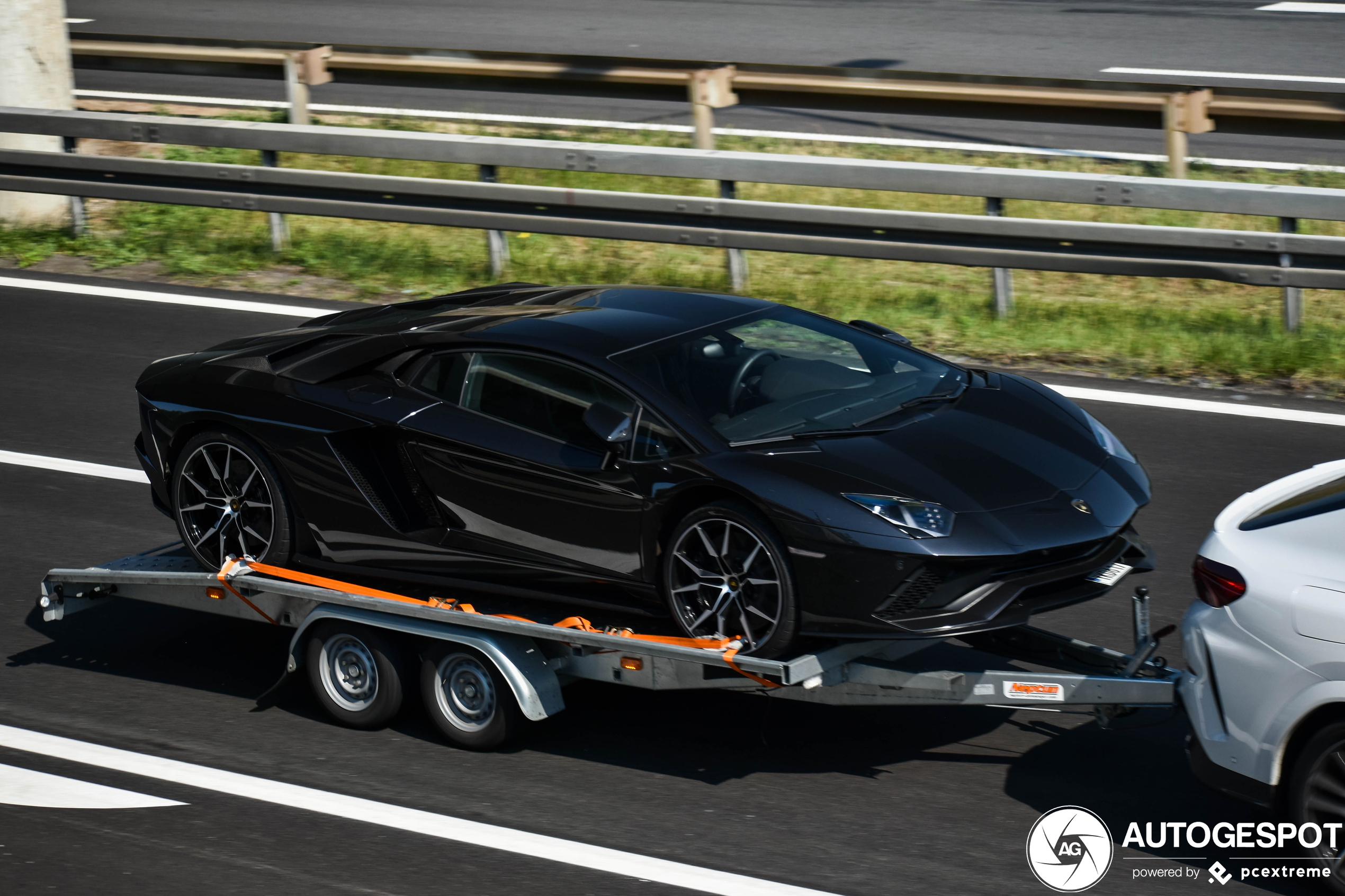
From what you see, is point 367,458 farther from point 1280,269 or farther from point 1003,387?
point 1280,269

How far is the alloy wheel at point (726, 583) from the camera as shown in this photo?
5398 millimetres

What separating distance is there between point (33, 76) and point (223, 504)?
27.4ft

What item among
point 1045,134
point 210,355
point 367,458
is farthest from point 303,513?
point 1045,134

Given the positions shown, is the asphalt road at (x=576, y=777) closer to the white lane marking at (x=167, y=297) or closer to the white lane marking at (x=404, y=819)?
the white lane marking at (x=404, y=819)

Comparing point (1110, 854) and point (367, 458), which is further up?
point (367, 458)

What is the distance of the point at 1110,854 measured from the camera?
16.4 feet

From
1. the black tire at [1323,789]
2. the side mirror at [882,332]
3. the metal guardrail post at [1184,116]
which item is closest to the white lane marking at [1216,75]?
the metal guardrail post at [1184,116]

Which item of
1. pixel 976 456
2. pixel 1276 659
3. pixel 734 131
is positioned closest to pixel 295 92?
pixel 734 131

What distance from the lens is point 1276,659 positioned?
14.8 feet

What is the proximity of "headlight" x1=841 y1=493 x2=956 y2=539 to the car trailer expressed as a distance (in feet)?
1.38

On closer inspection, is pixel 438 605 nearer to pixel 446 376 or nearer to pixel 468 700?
pixel 468 700

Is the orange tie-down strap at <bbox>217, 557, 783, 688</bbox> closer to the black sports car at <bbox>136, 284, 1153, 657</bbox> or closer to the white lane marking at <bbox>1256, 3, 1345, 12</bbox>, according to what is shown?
the black sports car at <bbox>136, 284, 1153, 657</bbox>

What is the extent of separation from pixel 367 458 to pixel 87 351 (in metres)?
5.48

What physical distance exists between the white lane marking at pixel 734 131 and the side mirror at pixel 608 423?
8023 mm
